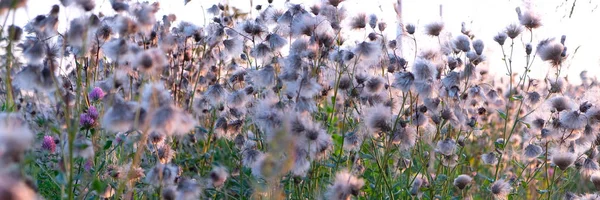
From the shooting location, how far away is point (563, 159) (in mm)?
3082

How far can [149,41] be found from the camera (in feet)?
10.7

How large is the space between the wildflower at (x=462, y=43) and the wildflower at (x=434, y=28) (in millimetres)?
92

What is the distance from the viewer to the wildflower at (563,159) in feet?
10.0

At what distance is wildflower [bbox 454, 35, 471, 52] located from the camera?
350cm

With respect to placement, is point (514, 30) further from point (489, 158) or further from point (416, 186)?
point (416, 186)

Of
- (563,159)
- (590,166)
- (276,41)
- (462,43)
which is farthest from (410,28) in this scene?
(590,166)

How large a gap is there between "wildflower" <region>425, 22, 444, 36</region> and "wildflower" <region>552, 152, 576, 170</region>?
0.81 metres

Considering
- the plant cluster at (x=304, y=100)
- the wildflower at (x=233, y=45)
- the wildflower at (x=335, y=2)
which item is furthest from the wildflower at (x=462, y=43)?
the wildflower at (x=233, y=45)

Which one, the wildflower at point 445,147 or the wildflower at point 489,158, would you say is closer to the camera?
the wildflower at point 445,147

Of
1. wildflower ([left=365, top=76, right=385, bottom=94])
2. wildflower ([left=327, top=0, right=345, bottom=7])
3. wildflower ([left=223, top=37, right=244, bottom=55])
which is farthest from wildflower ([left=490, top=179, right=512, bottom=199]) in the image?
wildflower ([left=223, top=37, right=244, bottom=55])

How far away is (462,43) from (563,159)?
0.74 meters

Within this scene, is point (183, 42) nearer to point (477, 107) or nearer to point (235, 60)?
point (235, 60)

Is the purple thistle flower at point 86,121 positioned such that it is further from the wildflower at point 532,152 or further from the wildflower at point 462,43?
the wildflower at point 532,152

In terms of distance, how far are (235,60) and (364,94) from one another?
142cm
